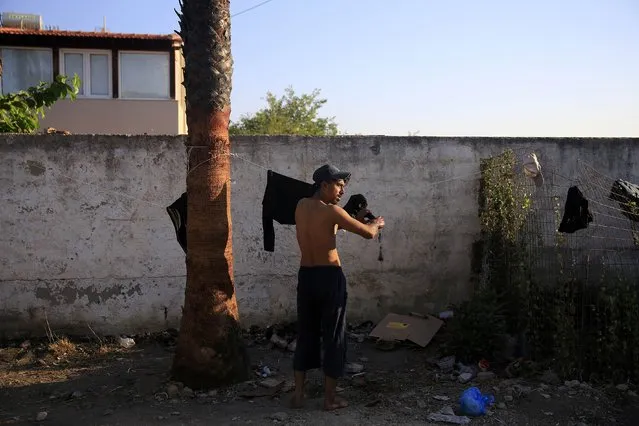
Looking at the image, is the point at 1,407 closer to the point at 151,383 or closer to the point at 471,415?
the point at 151,383

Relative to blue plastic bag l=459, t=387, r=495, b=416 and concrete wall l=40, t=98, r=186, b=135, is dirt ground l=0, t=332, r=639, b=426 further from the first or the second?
concrete wall l=40, t=98, r=186, b=135

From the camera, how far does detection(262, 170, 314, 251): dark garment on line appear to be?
20.9 ft

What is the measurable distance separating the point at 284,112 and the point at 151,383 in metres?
24.7

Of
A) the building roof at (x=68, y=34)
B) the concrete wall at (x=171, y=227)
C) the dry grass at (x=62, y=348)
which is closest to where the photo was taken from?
the dry grass at (x=62, y=348)

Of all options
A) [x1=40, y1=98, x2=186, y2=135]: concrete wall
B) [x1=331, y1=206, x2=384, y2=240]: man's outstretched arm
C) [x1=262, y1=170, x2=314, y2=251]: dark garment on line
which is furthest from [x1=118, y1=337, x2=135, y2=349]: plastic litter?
[x1=40, y1=98, x2=186, y2=135]: concrete wall

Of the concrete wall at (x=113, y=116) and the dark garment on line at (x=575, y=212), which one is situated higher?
the concrete wall at (x=113, y=116)

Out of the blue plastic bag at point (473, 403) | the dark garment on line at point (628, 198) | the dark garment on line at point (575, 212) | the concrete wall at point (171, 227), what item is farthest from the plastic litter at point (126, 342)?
the dark garment on line at point (628, 198)

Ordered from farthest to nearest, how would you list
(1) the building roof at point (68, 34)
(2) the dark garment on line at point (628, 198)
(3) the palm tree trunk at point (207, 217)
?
1. (1) the building roof at point (68, 34)
2. (2) the dark garment on line at point (628, 198)
3. (3) the palm tree trunk at point (207, 217)

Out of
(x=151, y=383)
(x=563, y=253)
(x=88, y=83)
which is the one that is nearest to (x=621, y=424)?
(x=563, y=253)

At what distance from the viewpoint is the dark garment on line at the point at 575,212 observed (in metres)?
5.75

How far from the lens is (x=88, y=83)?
17.3m

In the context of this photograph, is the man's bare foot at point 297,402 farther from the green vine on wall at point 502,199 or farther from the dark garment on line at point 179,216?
the green vine on wall at point 502,199

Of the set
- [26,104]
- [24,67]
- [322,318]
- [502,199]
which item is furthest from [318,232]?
[24,67]

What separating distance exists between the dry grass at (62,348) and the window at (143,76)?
1252 cm
